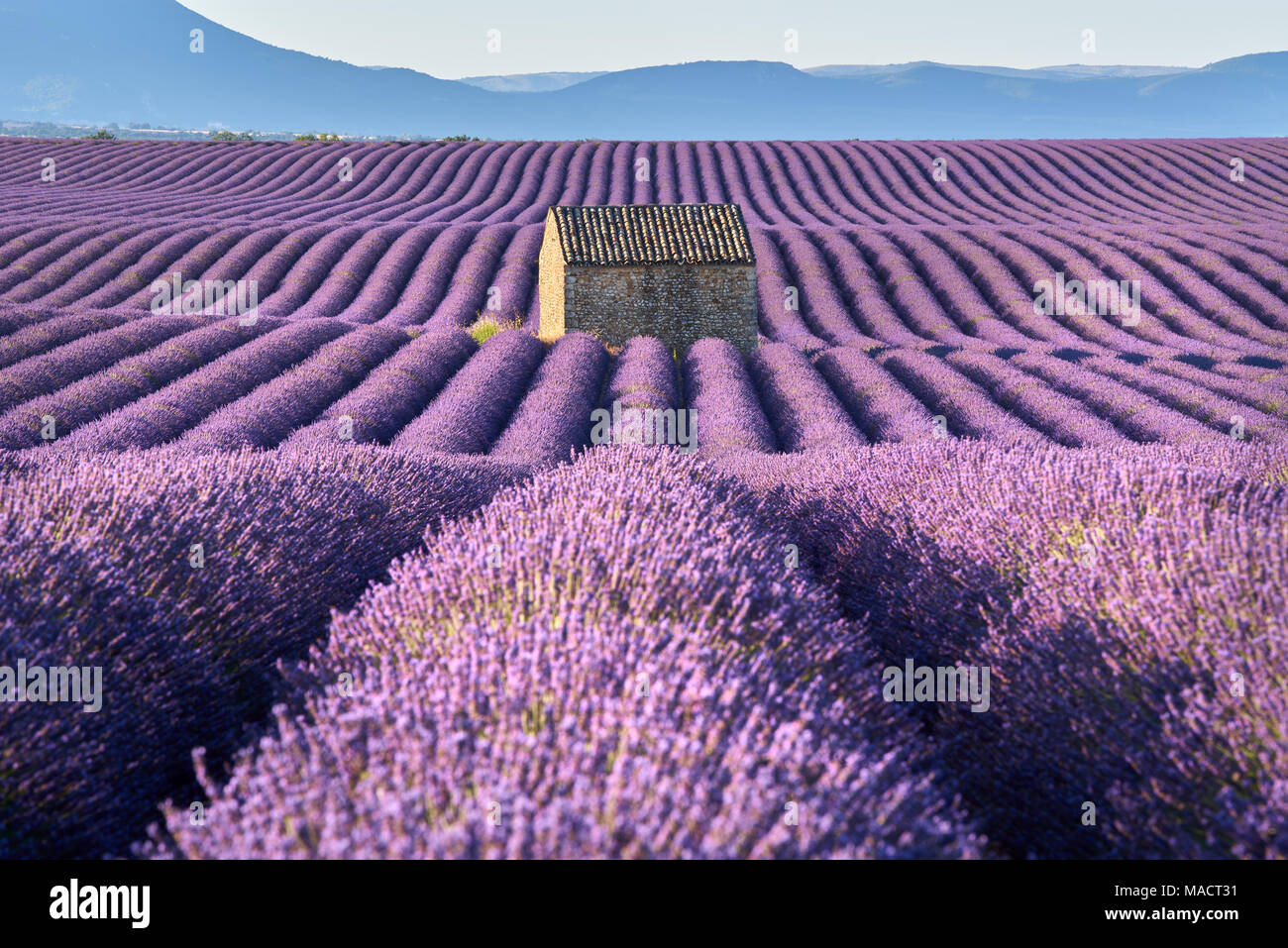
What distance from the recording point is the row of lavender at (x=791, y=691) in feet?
6.15

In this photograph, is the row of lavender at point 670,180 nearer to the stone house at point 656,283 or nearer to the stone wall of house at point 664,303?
the stone house at point 656,283

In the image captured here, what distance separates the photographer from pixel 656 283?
56.1ft

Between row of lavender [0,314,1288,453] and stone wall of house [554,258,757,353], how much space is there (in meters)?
1.63

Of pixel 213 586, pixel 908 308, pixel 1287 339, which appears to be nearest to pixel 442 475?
pixel 213 586

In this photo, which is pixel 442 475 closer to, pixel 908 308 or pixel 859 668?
pixel 859 668

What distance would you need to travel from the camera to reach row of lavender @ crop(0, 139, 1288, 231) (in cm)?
3088

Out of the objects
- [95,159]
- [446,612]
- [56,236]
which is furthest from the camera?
[95,159]

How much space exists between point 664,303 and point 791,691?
1524 cm

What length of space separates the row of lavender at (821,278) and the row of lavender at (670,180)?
356 centimetres

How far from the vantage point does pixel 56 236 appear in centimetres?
2348

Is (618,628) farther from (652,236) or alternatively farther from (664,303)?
(652,236)

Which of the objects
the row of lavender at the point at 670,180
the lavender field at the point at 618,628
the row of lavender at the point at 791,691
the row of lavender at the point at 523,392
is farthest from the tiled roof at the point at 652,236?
the row of lavender at the point at 791,691
